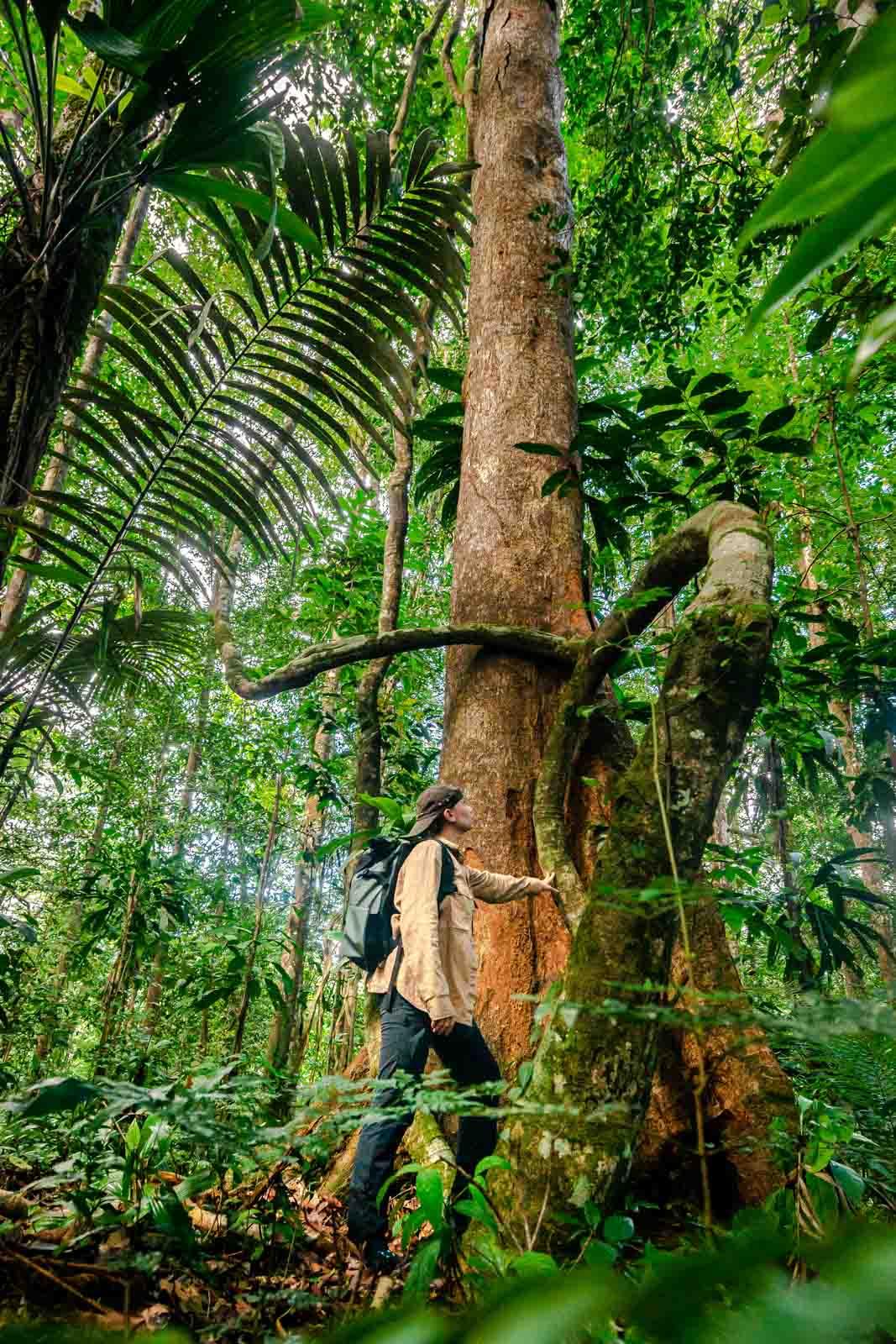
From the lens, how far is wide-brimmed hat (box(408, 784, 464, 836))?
9.21 feet

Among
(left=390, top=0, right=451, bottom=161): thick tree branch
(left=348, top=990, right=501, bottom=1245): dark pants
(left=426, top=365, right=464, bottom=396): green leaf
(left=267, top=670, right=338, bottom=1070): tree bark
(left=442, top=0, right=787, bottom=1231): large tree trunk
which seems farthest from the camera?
(left=390, top=0, right=451, bottom=161): thick tree branch

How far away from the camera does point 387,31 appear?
5836 millimetres

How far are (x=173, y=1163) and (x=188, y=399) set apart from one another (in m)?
2.07

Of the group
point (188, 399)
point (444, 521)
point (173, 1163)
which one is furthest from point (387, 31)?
point (173, 1163)

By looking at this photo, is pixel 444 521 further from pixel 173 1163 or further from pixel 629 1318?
pixel 629 1318

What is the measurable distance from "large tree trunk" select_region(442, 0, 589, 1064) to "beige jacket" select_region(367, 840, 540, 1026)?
0.43 feet

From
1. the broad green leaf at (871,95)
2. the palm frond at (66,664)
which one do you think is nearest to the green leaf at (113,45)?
the palm frond at (66,664)

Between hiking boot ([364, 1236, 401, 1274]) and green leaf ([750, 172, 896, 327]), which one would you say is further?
hiking boot ([364, 1236, 401, 1274])

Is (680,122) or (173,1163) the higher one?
(680,122)

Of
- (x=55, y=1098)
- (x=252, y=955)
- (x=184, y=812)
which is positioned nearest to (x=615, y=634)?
(x=55, y=1098)

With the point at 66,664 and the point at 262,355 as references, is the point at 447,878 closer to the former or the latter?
the point at 66,664

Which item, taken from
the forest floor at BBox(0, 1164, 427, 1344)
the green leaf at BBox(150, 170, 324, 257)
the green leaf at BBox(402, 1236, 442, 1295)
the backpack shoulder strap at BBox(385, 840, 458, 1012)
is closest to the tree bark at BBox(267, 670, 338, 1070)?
the backpack shoulder strap at BBox(385, 840, 458, 1012)

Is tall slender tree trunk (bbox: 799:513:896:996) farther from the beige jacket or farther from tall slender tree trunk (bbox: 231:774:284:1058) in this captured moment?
tall slender tree trunk (bbox: 231:774:284:1058)

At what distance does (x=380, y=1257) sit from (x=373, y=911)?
43.8 inches
